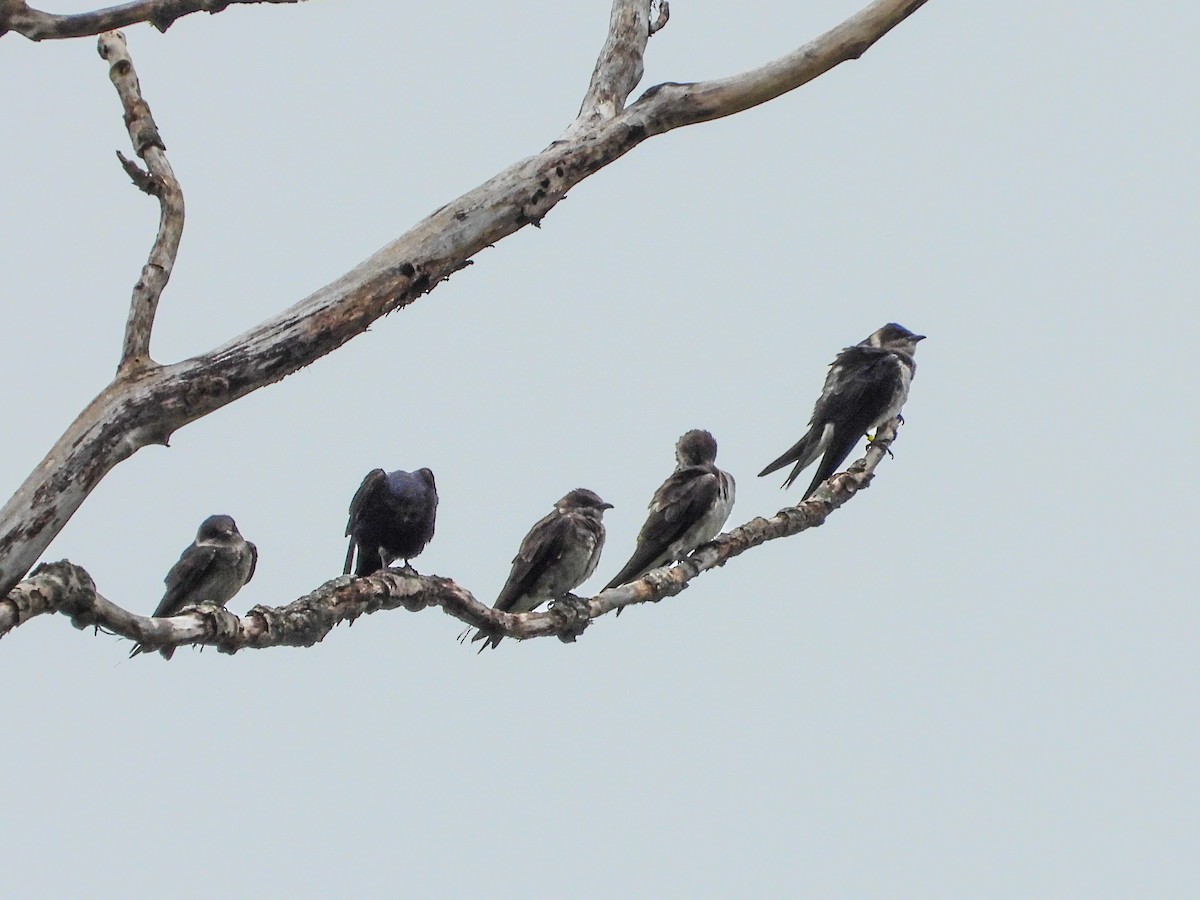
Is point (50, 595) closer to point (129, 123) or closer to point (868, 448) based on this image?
point (129, 123)

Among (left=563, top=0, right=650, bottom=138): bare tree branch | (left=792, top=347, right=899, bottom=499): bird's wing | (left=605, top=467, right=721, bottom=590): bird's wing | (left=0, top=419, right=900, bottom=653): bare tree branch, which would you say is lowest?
(left=0, top=419, right=900, bottom=653): bare tree branch

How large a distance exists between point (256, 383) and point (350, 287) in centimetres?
64

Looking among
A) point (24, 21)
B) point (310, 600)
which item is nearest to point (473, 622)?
point (310, 600)

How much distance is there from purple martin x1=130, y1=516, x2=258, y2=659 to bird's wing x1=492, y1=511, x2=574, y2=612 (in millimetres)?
1954

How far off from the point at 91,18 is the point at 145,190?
2.77 ft

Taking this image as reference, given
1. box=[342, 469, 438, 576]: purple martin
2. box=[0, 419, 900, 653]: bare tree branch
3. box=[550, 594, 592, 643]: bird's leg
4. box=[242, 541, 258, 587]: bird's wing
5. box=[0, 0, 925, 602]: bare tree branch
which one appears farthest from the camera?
box=[242, 541, 258, 587]: bird's wing

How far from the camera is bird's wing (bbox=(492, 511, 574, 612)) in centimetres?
995

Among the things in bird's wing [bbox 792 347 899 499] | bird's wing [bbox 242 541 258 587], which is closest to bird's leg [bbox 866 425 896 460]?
bird's wing [bbox 792 347 899 499]

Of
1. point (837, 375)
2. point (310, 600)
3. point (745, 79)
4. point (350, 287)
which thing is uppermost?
point (837, 375)

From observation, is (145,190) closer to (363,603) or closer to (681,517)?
(363,603)

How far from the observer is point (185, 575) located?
10.6 meters

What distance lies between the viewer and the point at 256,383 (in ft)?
22.4

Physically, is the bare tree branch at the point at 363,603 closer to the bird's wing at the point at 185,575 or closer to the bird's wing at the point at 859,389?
the bird's wing at the point at 859,389

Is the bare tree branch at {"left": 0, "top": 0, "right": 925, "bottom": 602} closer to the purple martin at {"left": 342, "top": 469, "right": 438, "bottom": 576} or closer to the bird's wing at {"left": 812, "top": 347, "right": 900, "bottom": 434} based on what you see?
the purple martin at {"left": 342, "top": 469, "right": 438, "bottom": 576}
